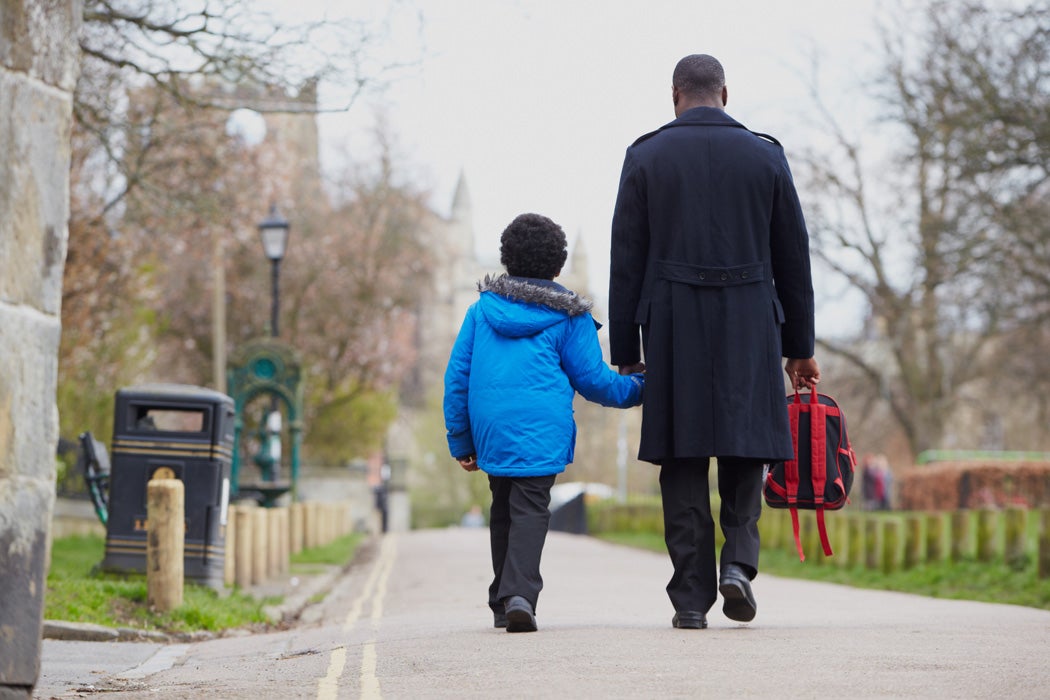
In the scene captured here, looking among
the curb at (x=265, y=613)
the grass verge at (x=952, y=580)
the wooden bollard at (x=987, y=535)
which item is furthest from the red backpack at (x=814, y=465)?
the wooden bollard at (x=987, y=535)

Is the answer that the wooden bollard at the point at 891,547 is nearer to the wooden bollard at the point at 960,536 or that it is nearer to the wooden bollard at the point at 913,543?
the wooden bollard at the point at 913,543

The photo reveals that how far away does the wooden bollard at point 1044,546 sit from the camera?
12516 mm

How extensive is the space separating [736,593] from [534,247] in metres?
1.70

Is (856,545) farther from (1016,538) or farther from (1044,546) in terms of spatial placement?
(1044,546)

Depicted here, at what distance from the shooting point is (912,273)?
101 feet

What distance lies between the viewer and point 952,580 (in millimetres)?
14141

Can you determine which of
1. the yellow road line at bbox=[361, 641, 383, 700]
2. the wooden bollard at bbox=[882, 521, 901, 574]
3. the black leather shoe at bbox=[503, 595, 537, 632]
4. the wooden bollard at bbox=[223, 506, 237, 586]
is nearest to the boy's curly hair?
the black leather shoe at bbox=[503, 595, 537, 632]

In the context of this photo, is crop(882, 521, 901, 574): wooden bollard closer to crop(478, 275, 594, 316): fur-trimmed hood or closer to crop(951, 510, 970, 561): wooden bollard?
crop(951, 510, 970, 561): wooden bollard

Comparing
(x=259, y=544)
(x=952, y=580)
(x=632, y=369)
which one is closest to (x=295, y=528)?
(x=259, y=544)

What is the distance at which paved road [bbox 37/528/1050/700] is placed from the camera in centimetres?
470

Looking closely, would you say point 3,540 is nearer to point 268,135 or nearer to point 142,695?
point 142,695

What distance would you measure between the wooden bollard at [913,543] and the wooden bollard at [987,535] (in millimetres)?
1178

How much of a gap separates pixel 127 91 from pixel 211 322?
20.2 metres

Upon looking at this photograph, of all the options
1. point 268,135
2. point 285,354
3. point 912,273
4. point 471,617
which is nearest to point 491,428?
point 471,617
